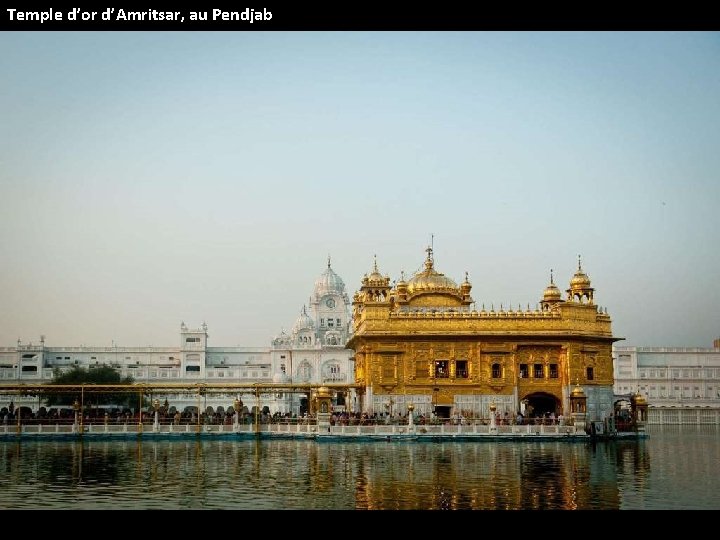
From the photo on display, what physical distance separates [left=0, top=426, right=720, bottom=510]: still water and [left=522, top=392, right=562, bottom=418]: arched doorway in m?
7.78

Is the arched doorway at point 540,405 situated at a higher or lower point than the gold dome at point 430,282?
lower

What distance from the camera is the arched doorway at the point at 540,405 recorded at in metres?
48.1

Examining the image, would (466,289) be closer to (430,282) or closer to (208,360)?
(430,282)

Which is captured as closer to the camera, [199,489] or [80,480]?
[199,489]

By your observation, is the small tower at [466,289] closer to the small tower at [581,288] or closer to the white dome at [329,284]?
the small tower at [581,288]

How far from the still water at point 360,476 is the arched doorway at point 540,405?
778 centimetres

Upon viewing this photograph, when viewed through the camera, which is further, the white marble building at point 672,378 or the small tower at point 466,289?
the white marble building at point 672,378
